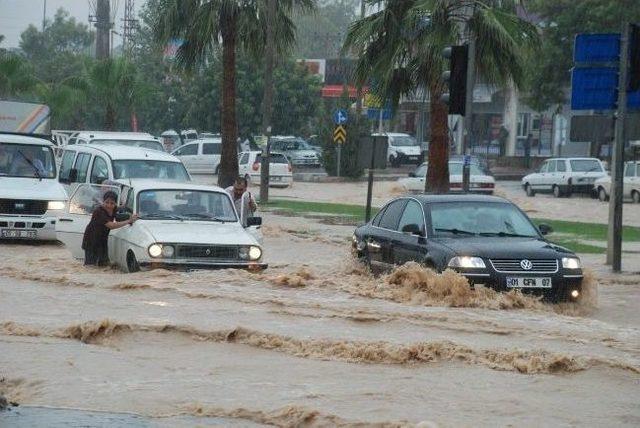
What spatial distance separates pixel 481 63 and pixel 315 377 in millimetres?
17218

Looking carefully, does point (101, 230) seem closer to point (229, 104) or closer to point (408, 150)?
point (229, 104)

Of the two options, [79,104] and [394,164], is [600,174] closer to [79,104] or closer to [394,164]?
[394,164]

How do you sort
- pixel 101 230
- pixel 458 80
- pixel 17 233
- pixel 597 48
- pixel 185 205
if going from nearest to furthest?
pixel 101 230 < pixel 185 205 < pixel 458 80 < pixel 597 48 < pixel 17 233

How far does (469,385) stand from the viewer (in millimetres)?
11266

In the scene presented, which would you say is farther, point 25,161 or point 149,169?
point 25,161

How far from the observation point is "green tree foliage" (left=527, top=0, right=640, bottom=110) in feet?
188

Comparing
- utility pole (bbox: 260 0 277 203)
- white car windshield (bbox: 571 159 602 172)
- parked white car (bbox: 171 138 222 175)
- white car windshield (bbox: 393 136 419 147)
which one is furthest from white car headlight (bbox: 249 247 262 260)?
white car windshield (bbox: 393 136 419 147)

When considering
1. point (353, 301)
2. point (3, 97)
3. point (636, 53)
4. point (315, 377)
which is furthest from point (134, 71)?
point (315, 377)

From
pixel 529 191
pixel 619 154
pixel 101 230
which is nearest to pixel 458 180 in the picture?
pixel 529 191

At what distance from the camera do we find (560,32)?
59562 mm

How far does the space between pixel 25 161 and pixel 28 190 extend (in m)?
1.23

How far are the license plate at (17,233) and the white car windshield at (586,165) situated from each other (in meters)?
28.6

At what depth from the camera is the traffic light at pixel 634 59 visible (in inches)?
811

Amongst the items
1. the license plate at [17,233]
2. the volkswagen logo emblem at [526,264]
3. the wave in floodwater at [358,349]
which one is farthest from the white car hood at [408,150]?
the wave in floodwater at [358,349]
